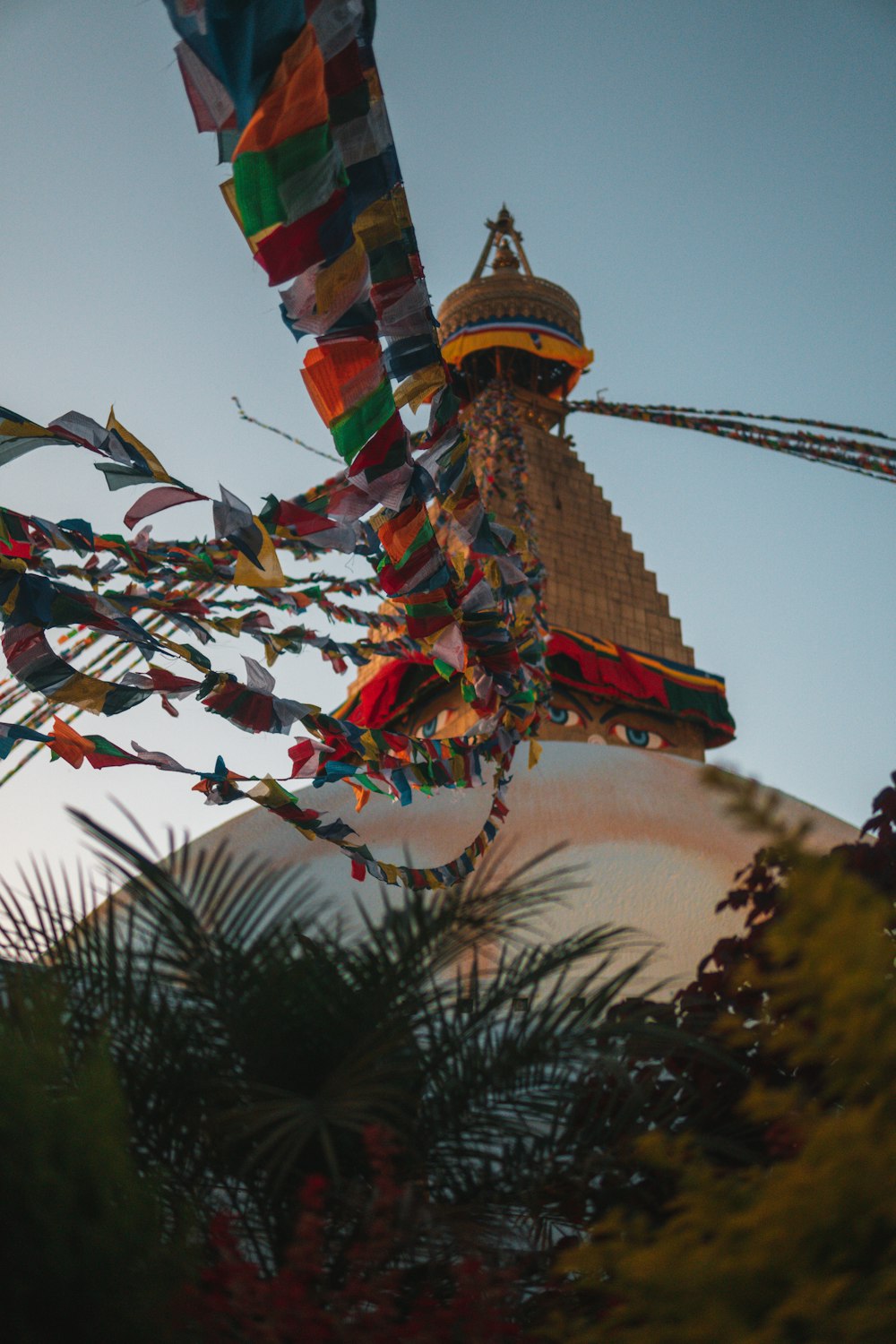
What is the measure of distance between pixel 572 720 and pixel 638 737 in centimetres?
82

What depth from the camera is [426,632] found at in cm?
415

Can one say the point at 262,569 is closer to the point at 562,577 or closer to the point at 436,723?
the point at 436,723

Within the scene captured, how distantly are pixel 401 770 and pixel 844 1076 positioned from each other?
9.67ft

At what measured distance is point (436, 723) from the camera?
33.7ft

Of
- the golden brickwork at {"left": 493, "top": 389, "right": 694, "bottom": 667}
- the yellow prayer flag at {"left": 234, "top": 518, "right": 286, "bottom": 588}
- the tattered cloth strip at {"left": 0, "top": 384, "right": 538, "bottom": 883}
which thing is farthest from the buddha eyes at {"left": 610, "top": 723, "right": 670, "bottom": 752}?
the yellow prayer flag at {"left": 234, "top": 518, "right": 286, "bottom": 588}

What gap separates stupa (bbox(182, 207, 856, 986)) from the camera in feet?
21.0

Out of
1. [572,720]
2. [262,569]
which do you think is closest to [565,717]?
[572,720]

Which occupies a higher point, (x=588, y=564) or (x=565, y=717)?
(x=588, y=564)

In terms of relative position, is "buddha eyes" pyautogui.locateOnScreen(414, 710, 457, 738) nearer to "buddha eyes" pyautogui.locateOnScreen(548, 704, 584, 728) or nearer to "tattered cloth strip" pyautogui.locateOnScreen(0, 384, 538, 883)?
"buddha eyes" pyautogui.locateOnScreen(548, 704, 584, 728)

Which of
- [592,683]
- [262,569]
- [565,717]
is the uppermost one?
[592,683]

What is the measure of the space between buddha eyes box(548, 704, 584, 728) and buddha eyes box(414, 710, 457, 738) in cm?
87

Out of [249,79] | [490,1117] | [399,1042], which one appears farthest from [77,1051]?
[249,79]

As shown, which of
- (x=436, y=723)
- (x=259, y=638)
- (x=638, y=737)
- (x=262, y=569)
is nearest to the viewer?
(x=262, y=569)

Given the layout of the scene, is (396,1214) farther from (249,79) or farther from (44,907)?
(249,79)
